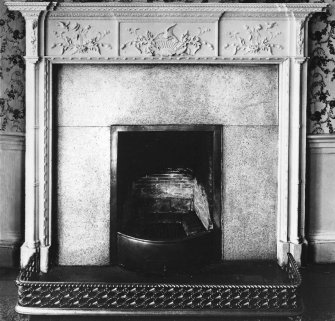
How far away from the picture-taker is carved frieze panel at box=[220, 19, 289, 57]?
254cm

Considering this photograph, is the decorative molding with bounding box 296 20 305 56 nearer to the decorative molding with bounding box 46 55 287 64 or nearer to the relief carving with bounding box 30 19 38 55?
the decorative molding with bounding box 46 55 287 64

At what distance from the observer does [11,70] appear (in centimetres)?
265

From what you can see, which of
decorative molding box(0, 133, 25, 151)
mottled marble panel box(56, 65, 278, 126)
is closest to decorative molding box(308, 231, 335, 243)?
mottled marble panel box(56, 65, 278, 126)

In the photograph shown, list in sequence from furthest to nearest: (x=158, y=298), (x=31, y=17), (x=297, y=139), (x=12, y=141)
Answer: (x=12, y=141) → (x=297, y=139) → (x=31, y=17) → (x=158, y=298)

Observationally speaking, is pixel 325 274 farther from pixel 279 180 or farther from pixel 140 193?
pixel 140 193

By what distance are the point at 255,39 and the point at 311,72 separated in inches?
17.9

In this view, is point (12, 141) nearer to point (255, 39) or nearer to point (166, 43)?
point (166, 43)

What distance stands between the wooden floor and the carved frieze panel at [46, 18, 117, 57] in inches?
55.6

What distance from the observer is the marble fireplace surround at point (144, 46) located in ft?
8.16

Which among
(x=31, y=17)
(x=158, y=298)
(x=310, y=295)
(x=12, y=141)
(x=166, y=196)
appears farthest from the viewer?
(x=166, y=196)

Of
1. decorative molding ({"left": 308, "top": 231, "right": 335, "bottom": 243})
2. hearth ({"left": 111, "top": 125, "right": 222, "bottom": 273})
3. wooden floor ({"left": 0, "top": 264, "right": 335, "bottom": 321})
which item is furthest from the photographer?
decorative molding ({"left": 308, "top": 231, "right": 335, "bottom": 243})

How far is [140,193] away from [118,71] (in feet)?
2.86

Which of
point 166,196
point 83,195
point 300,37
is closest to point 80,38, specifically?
point 83,195

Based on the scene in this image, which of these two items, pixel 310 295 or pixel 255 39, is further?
pixel 255 39
